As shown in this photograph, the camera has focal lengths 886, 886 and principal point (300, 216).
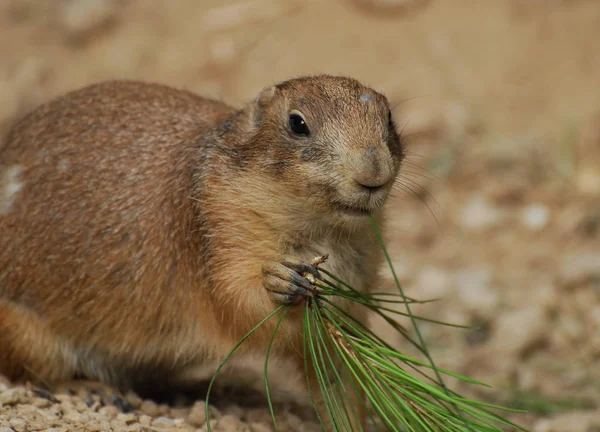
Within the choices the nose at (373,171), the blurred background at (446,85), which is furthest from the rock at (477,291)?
the nose at (373,171)

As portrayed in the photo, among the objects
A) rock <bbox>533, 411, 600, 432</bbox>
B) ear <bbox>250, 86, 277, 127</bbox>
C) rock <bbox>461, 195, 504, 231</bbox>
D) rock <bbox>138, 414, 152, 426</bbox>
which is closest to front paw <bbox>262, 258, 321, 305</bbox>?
ear <bbox>250, 86, 277, 127</bbox>

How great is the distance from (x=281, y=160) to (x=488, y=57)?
18.4ft

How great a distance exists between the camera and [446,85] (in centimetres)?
897

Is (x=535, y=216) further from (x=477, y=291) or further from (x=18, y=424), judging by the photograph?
(x=18, y=424)

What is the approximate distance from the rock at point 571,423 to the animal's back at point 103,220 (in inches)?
91.4

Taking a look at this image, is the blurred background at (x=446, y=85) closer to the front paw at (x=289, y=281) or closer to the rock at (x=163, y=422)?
the rock at (x=163, y=422)

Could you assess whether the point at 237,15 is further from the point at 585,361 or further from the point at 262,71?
the point at 585,361

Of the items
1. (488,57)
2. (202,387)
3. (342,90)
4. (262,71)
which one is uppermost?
(488,57)

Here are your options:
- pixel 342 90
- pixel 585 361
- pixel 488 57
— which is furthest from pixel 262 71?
pixel 342 90

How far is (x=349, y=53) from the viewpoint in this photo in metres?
9.10

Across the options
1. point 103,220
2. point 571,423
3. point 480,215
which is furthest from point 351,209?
point 480,215

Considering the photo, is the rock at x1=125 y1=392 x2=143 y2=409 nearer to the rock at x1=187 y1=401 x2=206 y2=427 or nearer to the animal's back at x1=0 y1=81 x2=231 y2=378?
the animal's back at x1=0 y1=81 x2=231 y2=378

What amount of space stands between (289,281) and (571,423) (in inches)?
92.9

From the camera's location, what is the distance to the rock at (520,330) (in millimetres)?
6457
